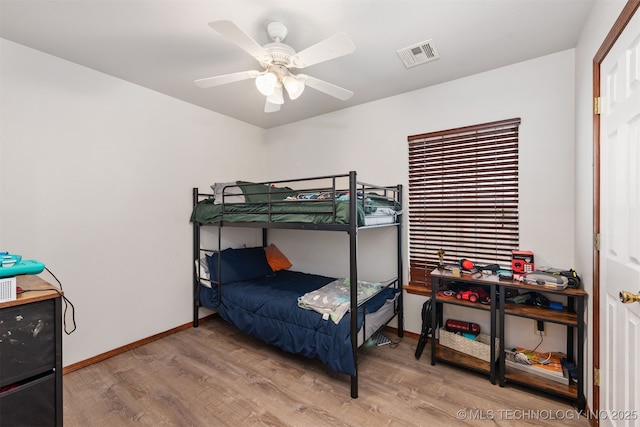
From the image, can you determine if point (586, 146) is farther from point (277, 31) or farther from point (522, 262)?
point (277, 31)

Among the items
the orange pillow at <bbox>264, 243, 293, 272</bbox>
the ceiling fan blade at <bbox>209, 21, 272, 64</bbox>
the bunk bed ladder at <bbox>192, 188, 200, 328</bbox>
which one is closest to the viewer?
the ceiling fan blade at <bbox>209, 21, 272, 64</bbox>

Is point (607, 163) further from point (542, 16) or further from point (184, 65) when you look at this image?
point (184, 65)

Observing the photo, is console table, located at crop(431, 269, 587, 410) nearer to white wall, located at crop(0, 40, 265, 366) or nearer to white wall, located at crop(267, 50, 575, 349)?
white wall, located at crop(267, 50, 575, 349)

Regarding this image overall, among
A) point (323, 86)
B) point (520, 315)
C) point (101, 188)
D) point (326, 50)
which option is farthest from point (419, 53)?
point (101, 188)

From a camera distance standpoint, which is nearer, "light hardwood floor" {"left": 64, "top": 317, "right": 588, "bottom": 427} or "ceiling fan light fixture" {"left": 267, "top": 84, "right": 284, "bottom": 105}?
"light hardwood floor" {"left": 64, "top": 317, "right": 588, "bottom": 427}

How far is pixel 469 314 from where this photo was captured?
2.52 meters

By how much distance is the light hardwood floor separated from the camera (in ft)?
5.71

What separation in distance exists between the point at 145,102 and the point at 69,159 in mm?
853

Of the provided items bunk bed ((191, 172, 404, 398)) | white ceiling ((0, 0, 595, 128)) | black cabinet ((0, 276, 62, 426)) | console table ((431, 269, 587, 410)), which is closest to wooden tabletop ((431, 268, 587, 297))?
console table ((431, 269, 587, 410))

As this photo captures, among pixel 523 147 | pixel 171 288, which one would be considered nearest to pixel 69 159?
pixel 171 288

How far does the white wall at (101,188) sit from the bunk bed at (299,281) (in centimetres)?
35

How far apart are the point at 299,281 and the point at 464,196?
188cm

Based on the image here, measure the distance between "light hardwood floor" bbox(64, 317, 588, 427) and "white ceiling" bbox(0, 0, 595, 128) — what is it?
97.6 inches

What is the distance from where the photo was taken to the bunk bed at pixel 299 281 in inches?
79.9
